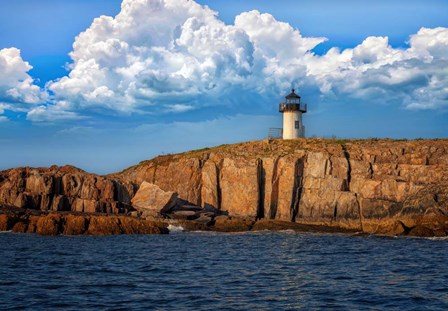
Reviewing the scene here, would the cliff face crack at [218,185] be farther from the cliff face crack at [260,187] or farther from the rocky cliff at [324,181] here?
the cliff face crack at [260,187]

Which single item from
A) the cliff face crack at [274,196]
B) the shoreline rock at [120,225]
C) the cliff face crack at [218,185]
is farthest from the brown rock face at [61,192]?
the cliff face crack at [274,196]

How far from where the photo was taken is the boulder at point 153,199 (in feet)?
205

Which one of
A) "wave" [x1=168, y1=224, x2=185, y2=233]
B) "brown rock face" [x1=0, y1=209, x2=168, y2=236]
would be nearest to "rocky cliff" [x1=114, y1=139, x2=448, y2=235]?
"wave" [x1=168, y1=224, x2=185, y2=233]

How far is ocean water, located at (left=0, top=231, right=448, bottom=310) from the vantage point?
915 inches

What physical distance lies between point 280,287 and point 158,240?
80.6 ft

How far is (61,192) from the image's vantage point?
63.2 m

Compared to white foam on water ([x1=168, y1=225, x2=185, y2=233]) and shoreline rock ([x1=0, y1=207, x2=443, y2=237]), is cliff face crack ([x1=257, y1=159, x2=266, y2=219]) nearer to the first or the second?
shoreline rock ([x1=0, y1=207, x2=443, y2=237])

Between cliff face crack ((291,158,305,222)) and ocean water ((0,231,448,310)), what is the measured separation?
14877 millimetres

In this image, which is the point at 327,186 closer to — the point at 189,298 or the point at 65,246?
the point at 65,246

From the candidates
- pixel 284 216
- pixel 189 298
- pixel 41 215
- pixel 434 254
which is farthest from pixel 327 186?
pixel 189 298

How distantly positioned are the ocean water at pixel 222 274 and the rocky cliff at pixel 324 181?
9.37m

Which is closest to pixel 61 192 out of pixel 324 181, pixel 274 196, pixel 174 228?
pixel 174 228

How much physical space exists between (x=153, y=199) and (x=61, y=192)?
1037cm

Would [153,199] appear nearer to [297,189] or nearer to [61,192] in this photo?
[61,192]
